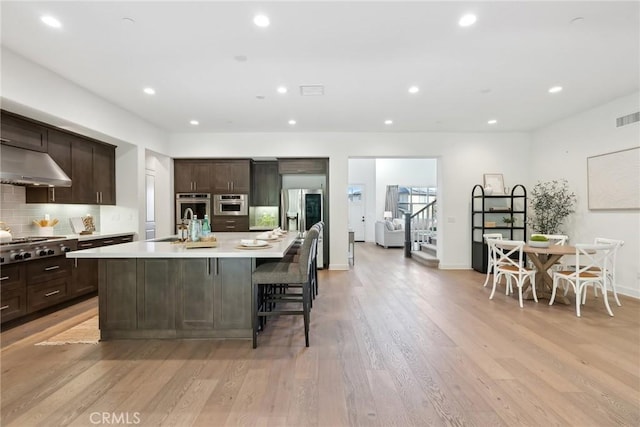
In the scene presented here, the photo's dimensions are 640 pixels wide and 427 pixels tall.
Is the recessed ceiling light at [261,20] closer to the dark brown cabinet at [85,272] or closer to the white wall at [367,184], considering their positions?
the dark brown cabinet at [85,272]

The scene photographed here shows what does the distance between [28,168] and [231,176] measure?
3273 mm

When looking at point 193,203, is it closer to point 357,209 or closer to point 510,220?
point 510,220

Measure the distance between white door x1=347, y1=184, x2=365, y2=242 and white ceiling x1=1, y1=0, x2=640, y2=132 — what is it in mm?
7124

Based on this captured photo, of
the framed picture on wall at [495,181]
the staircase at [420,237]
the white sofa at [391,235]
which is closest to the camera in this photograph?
the framed picture on wall at [495,181]

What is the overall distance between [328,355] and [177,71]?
11.3ft

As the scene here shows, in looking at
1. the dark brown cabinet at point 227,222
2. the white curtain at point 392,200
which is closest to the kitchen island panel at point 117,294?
the dark brown cabinet at point 227,222

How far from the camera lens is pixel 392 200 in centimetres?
1166

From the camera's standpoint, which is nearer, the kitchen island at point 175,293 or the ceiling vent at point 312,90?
the kitchen island at point 175,293

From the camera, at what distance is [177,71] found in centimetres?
345

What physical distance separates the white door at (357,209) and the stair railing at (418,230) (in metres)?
3.33

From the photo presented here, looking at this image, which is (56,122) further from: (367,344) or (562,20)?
(562,20)

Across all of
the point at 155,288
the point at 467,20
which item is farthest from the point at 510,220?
the point at 155,288

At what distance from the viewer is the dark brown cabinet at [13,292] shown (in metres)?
3.06

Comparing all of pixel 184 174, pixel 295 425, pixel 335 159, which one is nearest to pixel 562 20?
pixel 295 425
